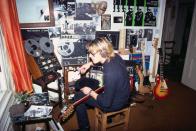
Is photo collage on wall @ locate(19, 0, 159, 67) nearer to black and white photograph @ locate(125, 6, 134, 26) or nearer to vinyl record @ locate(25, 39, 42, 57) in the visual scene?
black and white photograph @ locate(125, 6, 134, 26)

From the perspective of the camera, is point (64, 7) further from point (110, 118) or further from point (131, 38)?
point (110, 118)

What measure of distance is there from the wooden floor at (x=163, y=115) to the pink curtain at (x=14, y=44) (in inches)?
31.2

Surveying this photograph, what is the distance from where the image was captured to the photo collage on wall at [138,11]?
10.3ft

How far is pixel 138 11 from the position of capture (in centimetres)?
326

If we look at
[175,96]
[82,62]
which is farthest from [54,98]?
[175,96]

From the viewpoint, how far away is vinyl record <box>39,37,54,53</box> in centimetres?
275

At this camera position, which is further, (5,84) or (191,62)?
(191,62)

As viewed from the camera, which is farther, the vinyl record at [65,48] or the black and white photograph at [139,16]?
the black and white photograph at [139,16]

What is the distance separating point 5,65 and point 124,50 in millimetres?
2043

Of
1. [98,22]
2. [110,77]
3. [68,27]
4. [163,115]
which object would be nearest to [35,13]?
[68,27]

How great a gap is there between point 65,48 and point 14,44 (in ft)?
3.29

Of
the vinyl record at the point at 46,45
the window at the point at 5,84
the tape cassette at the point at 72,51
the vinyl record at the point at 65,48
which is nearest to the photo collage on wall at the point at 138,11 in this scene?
the tape cassette at the point at 72,51

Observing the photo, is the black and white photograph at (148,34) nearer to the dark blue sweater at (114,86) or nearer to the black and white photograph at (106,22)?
the black and white photograph at (106,22)

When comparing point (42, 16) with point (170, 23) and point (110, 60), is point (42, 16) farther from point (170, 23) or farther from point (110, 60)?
point (170, 23)
